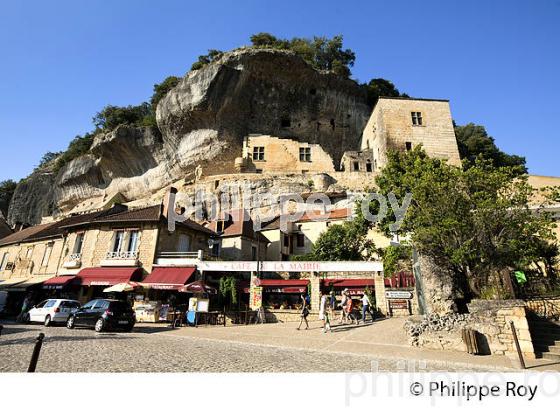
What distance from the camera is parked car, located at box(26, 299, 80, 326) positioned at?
14141 mm

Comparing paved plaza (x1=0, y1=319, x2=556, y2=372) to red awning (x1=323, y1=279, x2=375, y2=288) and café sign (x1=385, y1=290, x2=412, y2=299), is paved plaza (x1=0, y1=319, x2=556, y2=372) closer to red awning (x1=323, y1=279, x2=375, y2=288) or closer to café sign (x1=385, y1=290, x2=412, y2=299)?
café sign (x1=385, y1=290, x2=412, y2=299)

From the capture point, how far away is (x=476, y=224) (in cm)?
995

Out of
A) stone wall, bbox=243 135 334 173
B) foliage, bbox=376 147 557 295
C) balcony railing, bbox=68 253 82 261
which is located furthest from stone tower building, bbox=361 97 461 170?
balcony railing, bbox=68 253 82 261

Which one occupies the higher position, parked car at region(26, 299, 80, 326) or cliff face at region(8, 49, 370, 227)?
cliff face at region(8, 49, 370, 227)

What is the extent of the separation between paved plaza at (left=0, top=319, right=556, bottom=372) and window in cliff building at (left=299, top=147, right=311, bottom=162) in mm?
28437

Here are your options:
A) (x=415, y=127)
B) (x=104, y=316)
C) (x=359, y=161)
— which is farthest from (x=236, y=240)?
(x=415, y=127)

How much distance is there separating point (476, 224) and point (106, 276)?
61.8 feet

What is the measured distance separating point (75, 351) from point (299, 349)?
5.80 meters

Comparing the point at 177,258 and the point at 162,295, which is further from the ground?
the point at 177,258

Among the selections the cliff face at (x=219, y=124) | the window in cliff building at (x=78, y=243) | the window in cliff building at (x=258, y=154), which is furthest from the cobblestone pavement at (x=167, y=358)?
the cliff face at (x=219, y=124)

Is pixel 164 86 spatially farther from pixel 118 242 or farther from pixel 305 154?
pixel 118 242

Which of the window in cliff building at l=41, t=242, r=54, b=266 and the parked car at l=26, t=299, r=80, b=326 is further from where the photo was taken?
the window in cliff building at l=41, t=242, r=54, b=266

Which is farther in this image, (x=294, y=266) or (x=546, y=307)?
(x=294, y=266)

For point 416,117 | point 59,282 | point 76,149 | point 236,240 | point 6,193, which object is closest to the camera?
point 59,282
